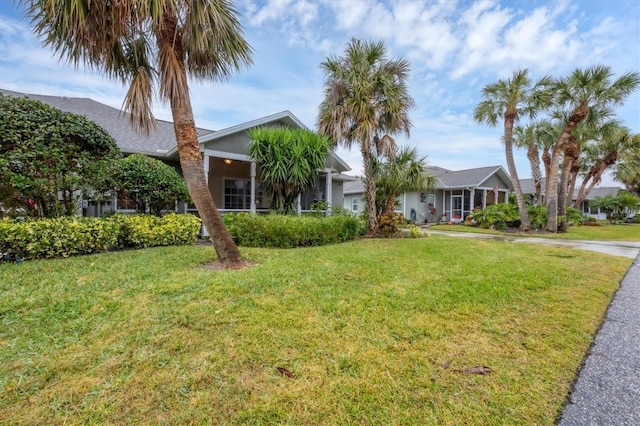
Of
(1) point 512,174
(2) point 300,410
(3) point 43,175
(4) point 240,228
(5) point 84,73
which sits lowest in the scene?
(2) point 300,410

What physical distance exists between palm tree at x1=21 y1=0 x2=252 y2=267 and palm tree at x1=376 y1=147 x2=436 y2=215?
22.8 feet

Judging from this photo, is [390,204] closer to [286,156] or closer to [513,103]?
[286,156]

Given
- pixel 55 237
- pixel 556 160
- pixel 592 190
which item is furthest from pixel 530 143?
pixel 592 190

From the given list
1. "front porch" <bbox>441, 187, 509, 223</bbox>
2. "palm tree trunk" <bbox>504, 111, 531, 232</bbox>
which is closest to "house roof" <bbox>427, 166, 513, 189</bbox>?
"front porch" <bbox>441, 187, 509, 223</bbox>

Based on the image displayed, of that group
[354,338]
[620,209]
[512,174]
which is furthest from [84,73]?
[620,209]

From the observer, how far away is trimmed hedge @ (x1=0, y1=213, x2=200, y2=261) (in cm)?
564

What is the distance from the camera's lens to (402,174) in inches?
438

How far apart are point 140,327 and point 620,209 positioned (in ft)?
124

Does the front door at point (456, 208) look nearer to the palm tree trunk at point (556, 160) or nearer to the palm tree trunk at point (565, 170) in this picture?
the palm tree trunk at point (565, 170)

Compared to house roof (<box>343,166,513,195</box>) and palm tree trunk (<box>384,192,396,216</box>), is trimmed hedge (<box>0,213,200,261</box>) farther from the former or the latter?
house roof (<box>343,166,513,195</box>)

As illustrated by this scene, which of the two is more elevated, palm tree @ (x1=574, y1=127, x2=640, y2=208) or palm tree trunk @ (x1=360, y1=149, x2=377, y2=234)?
palm tree @ (x1=574, y1=127, x2=640, y2=208)

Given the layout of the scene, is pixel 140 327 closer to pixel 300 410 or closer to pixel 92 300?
pixel 92 300

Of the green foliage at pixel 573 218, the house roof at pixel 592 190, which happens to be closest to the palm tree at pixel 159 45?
the green foliage at pixel 573 218

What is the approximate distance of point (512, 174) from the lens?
15320 mm
